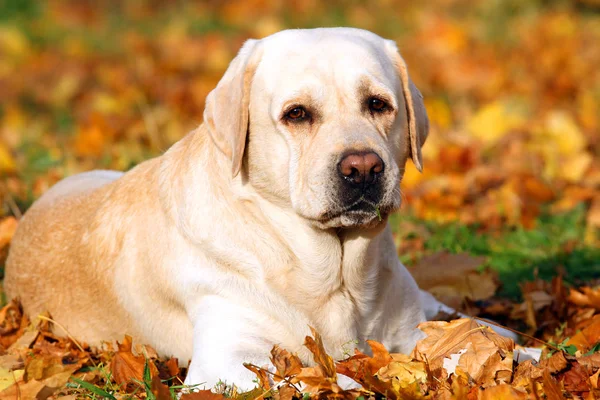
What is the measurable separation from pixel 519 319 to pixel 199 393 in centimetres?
201

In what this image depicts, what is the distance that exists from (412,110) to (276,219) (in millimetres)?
770

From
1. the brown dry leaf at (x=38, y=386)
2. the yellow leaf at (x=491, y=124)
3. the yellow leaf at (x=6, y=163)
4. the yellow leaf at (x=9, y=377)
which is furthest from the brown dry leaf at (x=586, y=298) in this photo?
the yellow leaf at (x=6, y=163)

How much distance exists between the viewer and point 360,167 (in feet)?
10.2


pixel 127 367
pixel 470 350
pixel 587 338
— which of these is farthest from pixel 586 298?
pixel 127 367

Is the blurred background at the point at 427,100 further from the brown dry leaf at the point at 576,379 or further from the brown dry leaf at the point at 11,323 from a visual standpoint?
the brown dry leaf at the point at 576,379

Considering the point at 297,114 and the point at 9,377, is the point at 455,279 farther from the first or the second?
the point at 9,377

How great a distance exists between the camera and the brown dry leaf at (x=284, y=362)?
3.08 meters

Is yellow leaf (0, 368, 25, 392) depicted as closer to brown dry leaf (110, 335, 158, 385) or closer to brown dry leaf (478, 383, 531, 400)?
brown dry leaf (110, 335, 158, 385)

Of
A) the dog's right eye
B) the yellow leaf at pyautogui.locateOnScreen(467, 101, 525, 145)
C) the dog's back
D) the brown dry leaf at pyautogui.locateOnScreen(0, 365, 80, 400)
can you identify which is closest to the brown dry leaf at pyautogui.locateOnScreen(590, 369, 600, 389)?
the dog's right eye

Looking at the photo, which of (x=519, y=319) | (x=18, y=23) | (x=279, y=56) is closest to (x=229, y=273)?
(x=279, y=56)

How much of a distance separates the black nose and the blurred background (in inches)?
74.1

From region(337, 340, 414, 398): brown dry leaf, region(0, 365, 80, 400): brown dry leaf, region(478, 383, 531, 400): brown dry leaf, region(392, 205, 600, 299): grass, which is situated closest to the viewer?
region(478, 383, 531, 400): brown dry leaf

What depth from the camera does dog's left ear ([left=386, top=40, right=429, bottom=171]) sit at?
364 centimetres

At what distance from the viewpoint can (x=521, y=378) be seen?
3.10 metres
